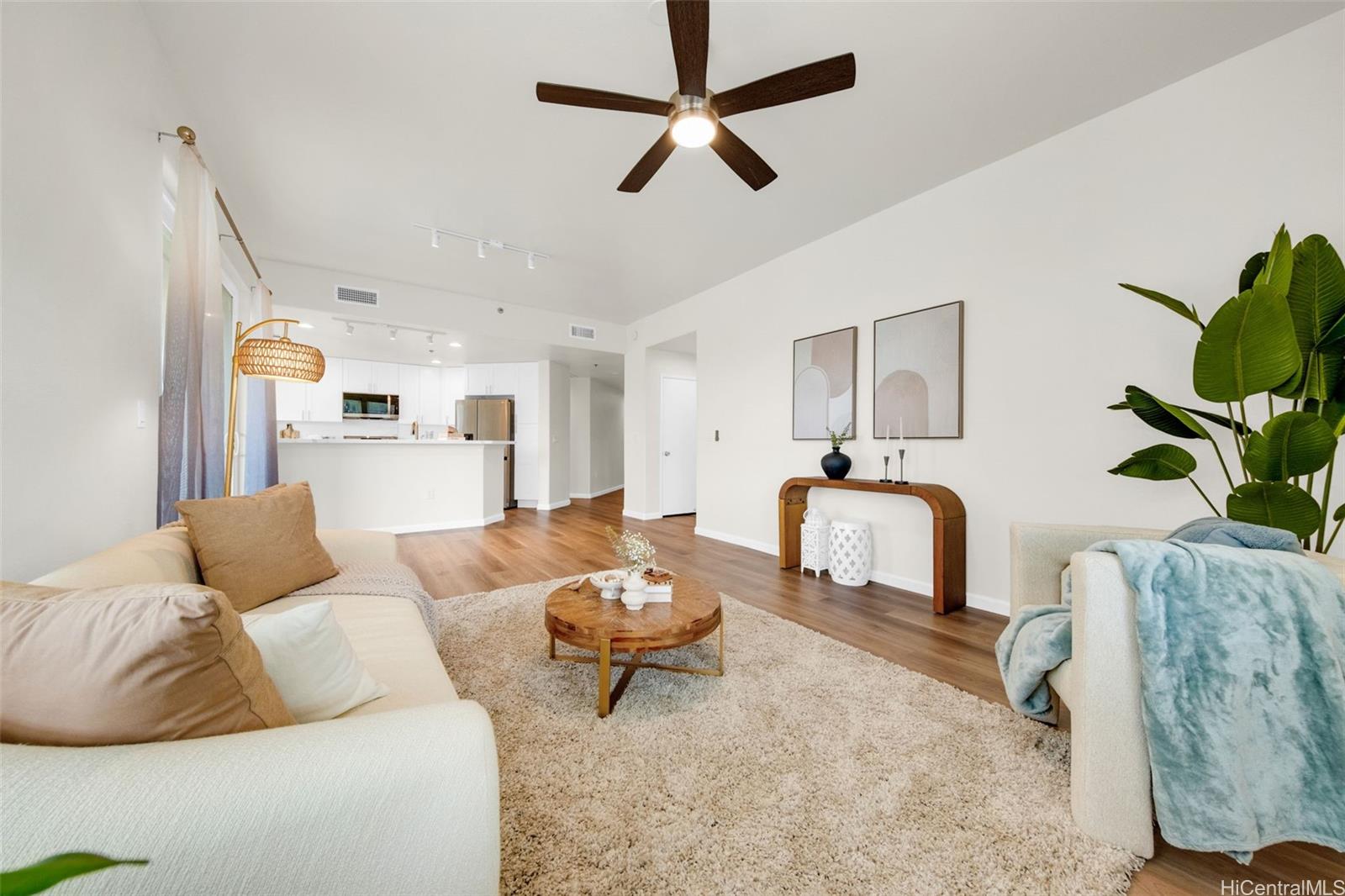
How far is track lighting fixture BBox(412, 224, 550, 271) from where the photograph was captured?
393 centimetres

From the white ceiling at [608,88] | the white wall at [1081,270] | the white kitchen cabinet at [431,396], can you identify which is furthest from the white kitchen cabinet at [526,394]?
the white wall at [1081,270]

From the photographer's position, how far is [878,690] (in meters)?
2.04

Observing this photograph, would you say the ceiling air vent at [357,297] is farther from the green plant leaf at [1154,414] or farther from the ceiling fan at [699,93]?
the green plant leaf at [1154,414]

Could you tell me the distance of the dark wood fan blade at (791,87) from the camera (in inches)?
74.0

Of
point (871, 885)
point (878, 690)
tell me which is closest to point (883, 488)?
point (878, 690)

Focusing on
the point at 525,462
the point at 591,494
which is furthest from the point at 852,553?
the point at 591,494

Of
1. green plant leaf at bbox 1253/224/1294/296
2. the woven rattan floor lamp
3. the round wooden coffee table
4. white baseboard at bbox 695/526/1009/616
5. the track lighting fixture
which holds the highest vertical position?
the track lighting fixture

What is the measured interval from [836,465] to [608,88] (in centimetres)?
268

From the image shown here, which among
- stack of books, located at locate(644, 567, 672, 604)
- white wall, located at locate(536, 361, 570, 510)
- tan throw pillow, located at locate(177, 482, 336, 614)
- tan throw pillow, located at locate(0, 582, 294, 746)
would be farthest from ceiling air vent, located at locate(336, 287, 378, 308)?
tan throw pillow, located at locate(0, 582, 294, 746)

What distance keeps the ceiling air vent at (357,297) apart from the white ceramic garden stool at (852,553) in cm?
487

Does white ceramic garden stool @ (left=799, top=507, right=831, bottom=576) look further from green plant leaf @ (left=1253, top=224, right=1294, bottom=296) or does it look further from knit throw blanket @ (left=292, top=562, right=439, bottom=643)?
knit throw blanket @ (left=292, top=562, right=439, bottom=643)

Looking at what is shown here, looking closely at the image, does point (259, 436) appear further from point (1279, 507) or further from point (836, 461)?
point (1279, 507)

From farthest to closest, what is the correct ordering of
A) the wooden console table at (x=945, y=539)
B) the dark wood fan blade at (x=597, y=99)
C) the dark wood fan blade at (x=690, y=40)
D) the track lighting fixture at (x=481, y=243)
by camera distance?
the track lighting fixture at (x=481, y=243)
the wooden console table at (x=945, y=539)
the dark wood fan blade at (x=597, y=99)
the dark wood fan blade at (x=690, y=40)

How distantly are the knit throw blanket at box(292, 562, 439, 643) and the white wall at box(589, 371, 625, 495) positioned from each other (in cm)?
628
